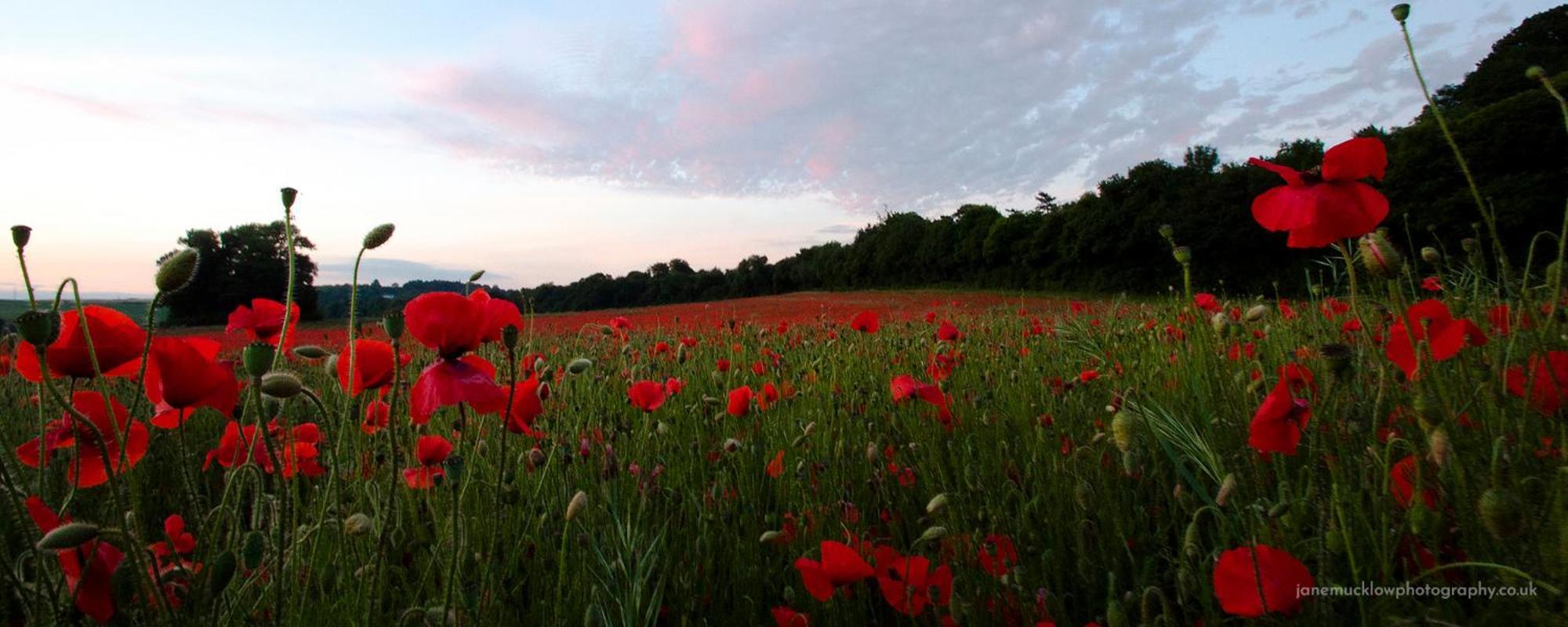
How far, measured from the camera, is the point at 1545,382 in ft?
4.25

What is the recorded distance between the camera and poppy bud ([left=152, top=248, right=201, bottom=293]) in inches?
38.6

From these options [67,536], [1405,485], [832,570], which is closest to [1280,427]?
[1405,485]

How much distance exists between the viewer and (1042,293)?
33719 millimetres

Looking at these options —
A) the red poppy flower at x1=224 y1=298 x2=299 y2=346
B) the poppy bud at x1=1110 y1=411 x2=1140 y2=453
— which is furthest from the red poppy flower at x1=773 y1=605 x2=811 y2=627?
the red poppy flower at x1=224 y1=298 x2=299 y2=346

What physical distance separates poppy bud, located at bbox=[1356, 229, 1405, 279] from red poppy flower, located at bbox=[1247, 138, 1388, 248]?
7 cm

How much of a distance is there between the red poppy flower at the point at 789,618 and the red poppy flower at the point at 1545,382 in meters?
1.26

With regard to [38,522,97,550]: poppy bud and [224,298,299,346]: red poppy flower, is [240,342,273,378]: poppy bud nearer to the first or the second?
[38,522,97,550]: poppy bud

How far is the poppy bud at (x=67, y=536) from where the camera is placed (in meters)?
0.72

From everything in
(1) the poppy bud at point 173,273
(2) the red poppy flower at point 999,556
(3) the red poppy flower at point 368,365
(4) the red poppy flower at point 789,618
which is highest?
(1) the poppy bud at point 173,273

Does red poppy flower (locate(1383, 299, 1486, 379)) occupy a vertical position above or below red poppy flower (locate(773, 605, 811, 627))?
above

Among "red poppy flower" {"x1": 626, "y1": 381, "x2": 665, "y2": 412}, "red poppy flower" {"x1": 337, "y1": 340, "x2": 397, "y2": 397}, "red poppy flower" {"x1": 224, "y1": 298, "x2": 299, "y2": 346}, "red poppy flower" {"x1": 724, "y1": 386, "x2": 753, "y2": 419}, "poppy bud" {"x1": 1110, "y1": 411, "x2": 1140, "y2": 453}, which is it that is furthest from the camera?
"red poppy flower" {"x1": 724, "y1": 386, "x2": 753, "y2": 419}

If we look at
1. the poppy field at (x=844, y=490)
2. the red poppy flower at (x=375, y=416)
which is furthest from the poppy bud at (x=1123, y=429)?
the red poppy flower at (x=375, y=416)

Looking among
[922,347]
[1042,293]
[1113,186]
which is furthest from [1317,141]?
[922,347]

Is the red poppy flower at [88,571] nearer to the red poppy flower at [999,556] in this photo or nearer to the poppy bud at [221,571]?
the poppy bud at [221,571]
